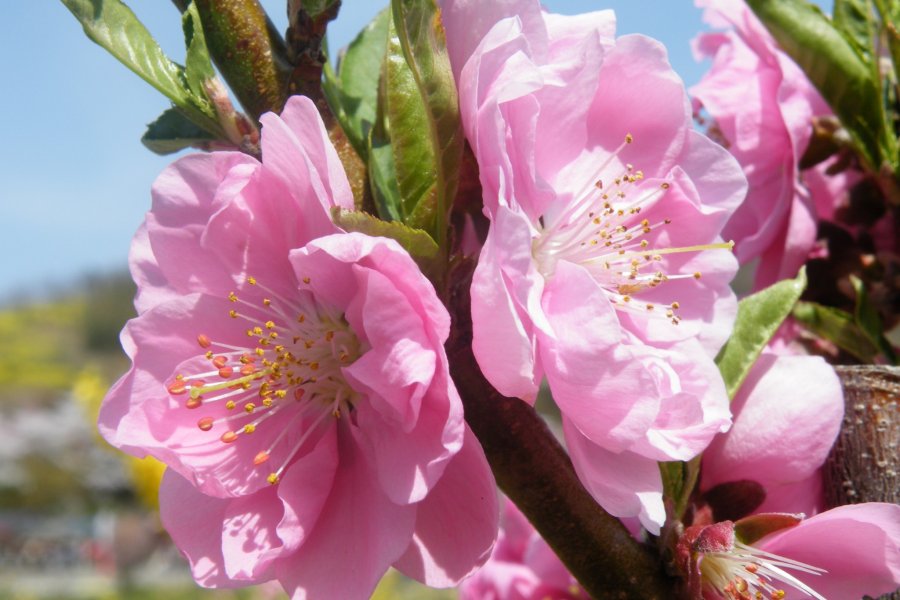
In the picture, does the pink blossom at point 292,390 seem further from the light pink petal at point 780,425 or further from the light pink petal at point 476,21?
the light pink petal at point 780,425

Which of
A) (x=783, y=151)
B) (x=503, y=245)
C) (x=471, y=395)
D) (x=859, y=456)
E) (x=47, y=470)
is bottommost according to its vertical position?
(x=47, y=470)

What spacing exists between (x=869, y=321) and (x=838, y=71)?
11.4 inches

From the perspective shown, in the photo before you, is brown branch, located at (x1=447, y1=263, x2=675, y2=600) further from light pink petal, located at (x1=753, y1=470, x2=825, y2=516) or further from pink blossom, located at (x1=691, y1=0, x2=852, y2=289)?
pink blossom, located at (x1=691, y1=0, x2=852, y2=289)

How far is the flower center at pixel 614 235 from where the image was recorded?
2.46 ft

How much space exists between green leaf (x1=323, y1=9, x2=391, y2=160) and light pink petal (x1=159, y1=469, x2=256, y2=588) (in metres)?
0.32

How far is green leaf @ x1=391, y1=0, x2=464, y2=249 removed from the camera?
1.96 feet

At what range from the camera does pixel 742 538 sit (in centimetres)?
71

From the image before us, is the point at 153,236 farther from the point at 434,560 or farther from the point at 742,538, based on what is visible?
the point at 742,538

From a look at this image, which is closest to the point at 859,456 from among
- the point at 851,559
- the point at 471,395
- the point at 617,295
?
the point at 851,559

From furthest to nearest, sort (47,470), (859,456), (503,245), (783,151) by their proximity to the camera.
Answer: (47,470)
(783,151)
(859,456)
(503,245)

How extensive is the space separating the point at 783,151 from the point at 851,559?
516mm

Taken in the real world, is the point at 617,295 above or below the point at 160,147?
below

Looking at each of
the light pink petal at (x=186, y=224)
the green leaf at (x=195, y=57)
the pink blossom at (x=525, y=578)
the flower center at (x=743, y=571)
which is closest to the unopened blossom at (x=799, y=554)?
the flower center at (x=743, y=571)

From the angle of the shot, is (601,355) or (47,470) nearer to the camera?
(601,355)
